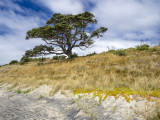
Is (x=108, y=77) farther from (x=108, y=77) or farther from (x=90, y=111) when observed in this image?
(x=90, y=111)

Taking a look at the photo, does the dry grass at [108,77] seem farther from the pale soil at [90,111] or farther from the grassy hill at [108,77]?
the pale soil at [90,111]

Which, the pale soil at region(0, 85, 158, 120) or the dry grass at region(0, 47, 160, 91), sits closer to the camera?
the pale soil at region(0, 85, 158, 120)

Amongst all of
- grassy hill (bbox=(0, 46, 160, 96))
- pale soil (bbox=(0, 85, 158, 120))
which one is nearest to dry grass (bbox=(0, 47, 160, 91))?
grassy hill (bbox=(0, 46, 160, 96))

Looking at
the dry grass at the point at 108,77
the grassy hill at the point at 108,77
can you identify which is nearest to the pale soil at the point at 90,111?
the grassy hill at the point at 108,77

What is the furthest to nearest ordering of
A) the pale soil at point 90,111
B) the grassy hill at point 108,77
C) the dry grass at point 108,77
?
1. the dry grass at point 108,77
2. the grassy hill at point 108,77
3. the pale soil at point 90,111

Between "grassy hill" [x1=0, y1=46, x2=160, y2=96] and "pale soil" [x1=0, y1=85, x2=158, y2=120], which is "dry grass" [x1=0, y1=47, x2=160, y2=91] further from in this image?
"pale soil" [x1=0, y1=85, x2=158, y2=120]

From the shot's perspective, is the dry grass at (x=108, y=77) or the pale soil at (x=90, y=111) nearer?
the pale soil at (x=90, y=111)

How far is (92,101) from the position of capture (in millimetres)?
3461

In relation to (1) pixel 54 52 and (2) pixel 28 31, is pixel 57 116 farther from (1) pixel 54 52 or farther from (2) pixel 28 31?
(2) pixel 28 31

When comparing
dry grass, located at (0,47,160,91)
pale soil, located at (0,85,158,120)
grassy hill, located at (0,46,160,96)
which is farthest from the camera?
dry grass, located at (0,47,160,91)

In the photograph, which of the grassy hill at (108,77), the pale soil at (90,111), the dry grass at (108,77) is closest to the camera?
the pale soil at (90,111)

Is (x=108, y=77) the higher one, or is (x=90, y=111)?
(x=108, y=77)

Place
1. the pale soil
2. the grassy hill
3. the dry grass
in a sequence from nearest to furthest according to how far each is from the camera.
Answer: the pale soil → the grassy hill → the dry grass

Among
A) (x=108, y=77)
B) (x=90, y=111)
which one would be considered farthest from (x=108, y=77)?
(x=90, y=111)
